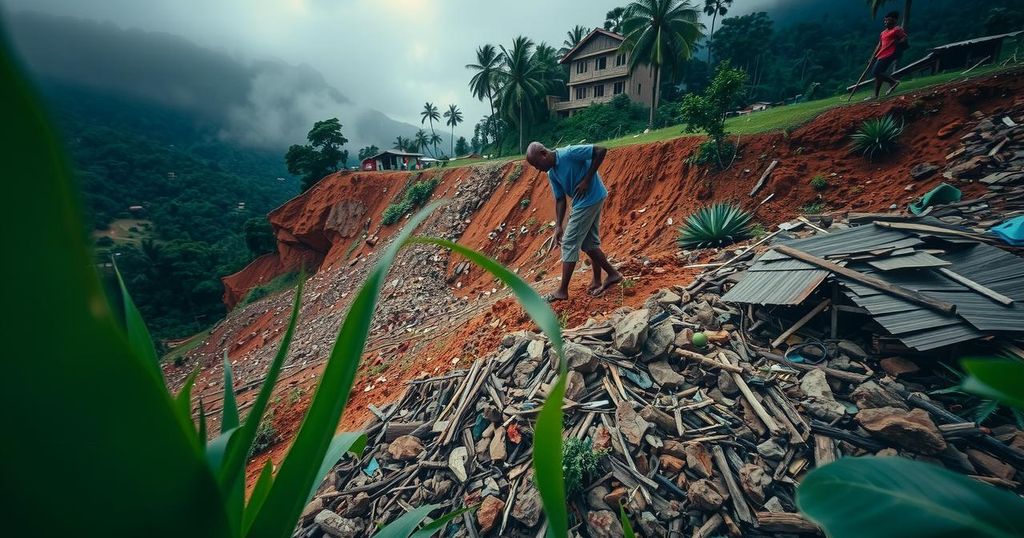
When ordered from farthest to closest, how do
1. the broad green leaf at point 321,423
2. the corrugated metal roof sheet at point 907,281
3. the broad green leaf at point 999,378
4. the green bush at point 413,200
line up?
the green bush at point 413,200 < the corrugated metal roof sheet at point 907,281 < the broad green leaf at point 321,423 < the broad green leaf at point 999,378

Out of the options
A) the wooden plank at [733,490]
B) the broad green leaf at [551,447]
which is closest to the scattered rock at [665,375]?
the wooden plank at [733,490]

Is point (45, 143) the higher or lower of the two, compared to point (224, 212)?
higher

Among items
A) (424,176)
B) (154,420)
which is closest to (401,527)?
(154,420)

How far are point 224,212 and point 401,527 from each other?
53339 mm

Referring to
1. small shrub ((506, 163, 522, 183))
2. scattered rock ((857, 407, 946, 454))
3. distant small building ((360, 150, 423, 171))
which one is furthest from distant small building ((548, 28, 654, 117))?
scattered rock ((857, 407, 946, 454))

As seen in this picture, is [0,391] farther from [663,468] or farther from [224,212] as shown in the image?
[224,212]

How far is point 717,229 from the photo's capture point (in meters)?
5.45

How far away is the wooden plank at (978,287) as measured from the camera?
2.63 metres

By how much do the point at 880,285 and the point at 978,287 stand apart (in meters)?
0.60

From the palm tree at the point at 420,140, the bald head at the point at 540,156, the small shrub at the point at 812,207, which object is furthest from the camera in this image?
the palm tree at the point at 420,140

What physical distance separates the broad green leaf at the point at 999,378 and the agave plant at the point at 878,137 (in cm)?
808

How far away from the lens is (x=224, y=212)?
43500 millimetres

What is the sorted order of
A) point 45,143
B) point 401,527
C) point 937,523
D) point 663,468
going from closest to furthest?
point 45,143 < point 937,523 < point 401,527 < point 663,468

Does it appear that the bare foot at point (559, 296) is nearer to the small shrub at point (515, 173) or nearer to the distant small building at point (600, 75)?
the small shrub at point (515, 173)
